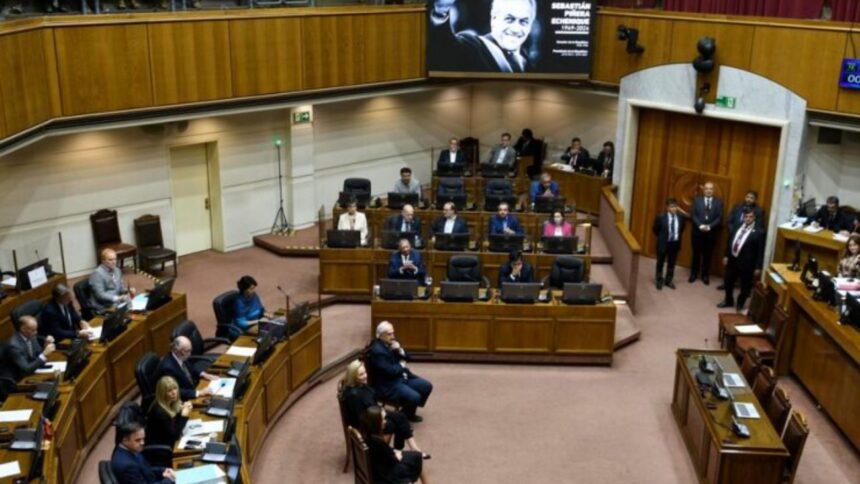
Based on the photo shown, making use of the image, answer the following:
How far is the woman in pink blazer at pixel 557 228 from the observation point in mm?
12977

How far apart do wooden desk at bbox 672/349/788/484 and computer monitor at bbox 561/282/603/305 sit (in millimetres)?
1745

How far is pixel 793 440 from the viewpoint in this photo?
26.1 ft

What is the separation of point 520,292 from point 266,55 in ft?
19.0

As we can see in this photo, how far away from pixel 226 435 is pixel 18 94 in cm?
560

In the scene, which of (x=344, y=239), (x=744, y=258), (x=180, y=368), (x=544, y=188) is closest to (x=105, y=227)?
(x=344, y=239)

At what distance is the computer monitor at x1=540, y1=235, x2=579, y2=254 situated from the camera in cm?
1246

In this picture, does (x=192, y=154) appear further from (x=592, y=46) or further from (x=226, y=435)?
(x=226, y=435)

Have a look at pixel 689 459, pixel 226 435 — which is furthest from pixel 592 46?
pixel 226 435

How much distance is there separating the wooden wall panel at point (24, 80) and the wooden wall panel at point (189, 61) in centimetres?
162

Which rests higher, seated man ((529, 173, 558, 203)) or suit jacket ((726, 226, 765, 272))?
seated man ((529, 173, 558, 203))

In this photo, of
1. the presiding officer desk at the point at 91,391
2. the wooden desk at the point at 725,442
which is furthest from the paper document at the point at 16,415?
the wooden desk at the point at 725,442

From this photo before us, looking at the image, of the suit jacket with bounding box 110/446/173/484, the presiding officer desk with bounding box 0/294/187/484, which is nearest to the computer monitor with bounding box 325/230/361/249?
the presiding officer desk with bounding box 0/294/187/484

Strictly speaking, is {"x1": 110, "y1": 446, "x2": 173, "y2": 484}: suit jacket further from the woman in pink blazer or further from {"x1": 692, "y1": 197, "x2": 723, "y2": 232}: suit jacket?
{"x1": 692, "y1": 197, "x2": 723, "y2": 232}: suit jacket

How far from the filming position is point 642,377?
10945 millimetres
